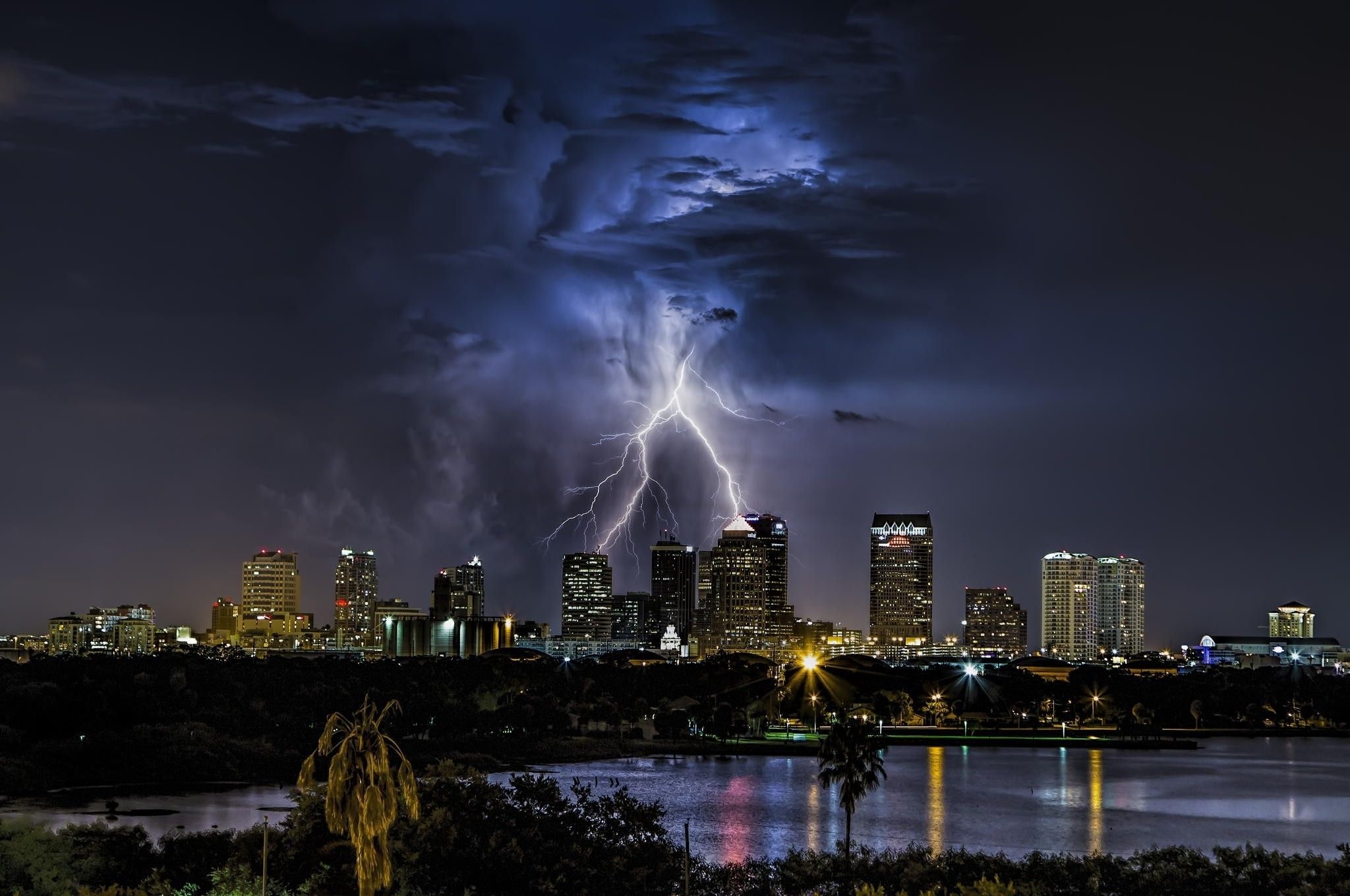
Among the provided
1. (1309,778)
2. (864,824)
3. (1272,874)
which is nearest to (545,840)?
(1272,874)

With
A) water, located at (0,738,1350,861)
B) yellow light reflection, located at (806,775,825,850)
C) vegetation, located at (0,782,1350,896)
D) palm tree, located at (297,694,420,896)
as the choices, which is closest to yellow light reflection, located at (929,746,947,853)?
water, located at (0,738,1350,861)

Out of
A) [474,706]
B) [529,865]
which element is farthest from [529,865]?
[474,706]

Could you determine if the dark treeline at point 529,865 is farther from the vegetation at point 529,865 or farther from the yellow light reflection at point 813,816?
the yellow light reflection at point 813,816

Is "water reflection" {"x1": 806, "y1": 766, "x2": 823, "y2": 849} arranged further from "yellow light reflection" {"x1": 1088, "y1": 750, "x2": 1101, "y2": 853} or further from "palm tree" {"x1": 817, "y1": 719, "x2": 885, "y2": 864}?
"yellow light reflection" {"x1": 1088, "y1": 750, "x2": 1101, "y2": 853}

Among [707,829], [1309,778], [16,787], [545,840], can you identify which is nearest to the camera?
[545,840]

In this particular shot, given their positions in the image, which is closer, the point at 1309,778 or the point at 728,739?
the point at 1309,778

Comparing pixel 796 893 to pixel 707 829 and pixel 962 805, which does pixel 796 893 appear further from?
pixel 962 805

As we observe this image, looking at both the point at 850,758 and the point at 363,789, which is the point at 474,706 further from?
the point at 363,789
